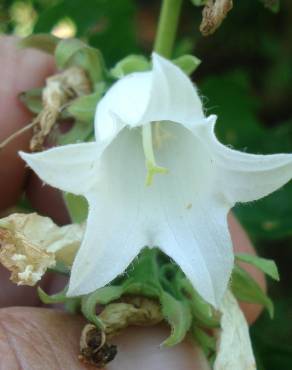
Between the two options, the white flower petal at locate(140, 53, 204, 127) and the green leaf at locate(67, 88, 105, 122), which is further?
the green leaf at locate(67, 88, 105, 122)

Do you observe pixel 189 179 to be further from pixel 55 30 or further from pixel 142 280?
pixel 55 30

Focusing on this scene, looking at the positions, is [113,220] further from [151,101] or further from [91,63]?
[91,63]

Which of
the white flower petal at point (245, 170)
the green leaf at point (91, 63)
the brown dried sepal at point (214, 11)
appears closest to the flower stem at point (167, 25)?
the green leaf at point (91, 63)

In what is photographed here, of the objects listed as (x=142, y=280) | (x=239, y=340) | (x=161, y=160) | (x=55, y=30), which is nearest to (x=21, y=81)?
(x=55, y=30)

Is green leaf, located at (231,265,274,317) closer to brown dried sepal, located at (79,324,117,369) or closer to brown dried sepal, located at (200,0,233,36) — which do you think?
brown dried sepal, located at (79,324,117,369)

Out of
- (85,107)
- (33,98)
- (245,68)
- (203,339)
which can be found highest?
(85,107)

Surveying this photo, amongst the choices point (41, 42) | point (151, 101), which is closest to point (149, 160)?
point (151, 101)

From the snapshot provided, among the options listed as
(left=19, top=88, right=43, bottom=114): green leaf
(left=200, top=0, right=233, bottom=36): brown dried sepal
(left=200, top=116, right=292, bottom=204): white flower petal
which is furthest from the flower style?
(left=19, top=88, right=43, bottom=114): green leaf
